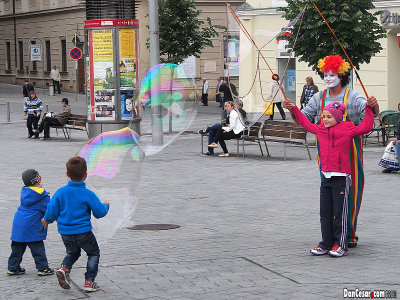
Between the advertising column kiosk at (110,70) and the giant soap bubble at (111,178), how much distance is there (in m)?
12.0

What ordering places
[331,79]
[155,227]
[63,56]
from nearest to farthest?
1. [331,79]
2. [155,227]
3. [63,56]

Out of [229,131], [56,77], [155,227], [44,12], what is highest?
[44,12]

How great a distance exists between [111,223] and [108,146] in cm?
79

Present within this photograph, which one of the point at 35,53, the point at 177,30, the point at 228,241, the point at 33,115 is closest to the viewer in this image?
the point at 228,241

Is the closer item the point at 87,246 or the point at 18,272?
the point at 87,246

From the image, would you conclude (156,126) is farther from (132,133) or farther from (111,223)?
(111,223)

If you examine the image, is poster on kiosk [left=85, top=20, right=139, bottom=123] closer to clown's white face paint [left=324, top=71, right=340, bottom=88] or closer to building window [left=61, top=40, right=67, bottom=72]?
clown's white face paint [left=324, top=71, right=340, bottom=88]

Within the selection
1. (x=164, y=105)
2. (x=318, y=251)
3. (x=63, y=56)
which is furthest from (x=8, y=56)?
(x=318, y=251)

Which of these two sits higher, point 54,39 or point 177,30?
point 54,39

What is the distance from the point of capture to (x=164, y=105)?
40.2 ft

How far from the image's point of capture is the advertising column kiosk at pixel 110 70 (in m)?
20.0

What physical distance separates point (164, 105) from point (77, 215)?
5.48 meters

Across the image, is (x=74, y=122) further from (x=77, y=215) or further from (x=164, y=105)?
(x=77, y=215)

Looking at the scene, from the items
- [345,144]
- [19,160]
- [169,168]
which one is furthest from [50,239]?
[19,160]
